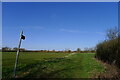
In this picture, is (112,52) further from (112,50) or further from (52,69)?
(52,69)

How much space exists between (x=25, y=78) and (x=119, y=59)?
6.44 m

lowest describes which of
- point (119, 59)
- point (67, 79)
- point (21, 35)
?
point (67, 79)

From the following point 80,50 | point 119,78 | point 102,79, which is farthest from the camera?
point 80,50

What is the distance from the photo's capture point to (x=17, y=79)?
9.38 m

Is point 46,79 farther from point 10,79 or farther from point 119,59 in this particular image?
point 119,59

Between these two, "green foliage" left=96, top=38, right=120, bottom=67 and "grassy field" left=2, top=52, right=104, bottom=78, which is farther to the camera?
"green foliage" left=96, top=38, right=120, bottom=67

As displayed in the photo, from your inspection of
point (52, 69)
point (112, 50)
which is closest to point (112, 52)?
point (112, 50)

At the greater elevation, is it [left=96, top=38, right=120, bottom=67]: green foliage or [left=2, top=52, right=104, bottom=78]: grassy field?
[left=96, top=38, right=120, bottom=67]: green foliage

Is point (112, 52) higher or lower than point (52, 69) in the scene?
higher

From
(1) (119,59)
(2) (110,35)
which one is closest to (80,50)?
(2) (110,35)

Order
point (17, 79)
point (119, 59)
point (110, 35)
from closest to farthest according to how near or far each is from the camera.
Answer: point (17, 79), point (119, 59), point (110, 35)

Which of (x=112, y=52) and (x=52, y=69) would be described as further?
(x=112, y=52)

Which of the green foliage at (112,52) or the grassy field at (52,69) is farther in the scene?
the green foliage at (112,52)

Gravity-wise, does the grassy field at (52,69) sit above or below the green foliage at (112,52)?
below
